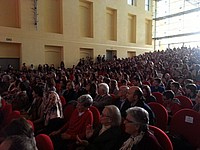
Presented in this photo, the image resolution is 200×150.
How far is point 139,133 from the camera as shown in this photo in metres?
2.62

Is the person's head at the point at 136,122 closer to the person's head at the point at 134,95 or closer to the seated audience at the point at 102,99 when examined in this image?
the person's head at the point at 134,95

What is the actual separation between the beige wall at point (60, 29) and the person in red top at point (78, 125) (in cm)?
1323

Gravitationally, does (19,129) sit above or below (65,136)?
above

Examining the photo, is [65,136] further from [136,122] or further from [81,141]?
[136,122]

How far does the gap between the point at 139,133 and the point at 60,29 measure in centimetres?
1803

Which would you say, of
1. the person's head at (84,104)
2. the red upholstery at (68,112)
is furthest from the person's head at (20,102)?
the person's head at (84,104)

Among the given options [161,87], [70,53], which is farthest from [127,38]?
[161,87]

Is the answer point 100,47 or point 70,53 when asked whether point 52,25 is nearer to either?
point 70,53

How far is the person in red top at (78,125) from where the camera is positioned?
12.6ft

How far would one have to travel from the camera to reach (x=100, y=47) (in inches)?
899

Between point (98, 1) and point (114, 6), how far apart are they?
246 centimetres

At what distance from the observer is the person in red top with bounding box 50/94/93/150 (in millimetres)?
3844

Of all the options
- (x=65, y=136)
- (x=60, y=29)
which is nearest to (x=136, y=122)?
(x=65, y=136)

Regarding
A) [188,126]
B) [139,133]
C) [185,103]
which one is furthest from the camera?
[185,103]
